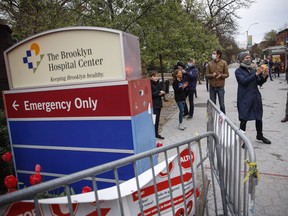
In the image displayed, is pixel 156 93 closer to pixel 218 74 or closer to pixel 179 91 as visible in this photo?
pixel 179 91

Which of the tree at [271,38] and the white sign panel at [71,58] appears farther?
the tree at [271,38]

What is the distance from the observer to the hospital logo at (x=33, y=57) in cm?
296

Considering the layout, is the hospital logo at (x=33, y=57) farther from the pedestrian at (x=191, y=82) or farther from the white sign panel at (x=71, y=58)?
the pedestrian at (x=191, y=82)

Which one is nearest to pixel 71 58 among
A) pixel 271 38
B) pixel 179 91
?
pixel 179 91

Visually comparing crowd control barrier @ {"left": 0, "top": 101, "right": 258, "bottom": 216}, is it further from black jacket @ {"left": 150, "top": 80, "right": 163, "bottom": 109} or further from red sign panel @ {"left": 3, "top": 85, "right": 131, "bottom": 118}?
black jacket @ {"left": 150, "top": 80, "right": 163, "bottom": 109}

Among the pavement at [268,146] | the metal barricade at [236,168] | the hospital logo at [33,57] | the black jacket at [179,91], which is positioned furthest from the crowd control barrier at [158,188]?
the black jacket at [179,91]

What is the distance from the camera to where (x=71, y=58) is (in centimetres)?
281

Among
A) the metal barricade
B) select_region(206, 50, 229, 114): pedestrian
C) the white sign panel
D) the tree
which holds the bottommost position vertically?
the metal barricade

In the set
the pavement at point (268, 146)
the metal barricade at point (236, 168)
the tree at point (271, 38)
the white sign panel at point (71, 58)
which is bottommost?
the pavement at point (268, 146)

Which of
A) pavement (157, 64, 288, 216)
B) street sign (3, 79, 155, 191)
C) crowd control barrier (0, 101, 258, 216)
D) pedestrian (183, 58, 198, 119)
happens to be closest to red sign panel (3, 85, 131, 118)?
street sign (3, 79, 155, 191)

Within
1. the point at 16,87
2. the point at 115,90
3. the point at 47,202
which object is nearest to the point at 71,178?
the point at 47,202

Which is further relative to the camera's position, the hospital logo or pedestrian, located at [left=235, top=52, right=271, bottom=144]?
pedestrian, located at [left=235, top=52, right=271, bottom=144]

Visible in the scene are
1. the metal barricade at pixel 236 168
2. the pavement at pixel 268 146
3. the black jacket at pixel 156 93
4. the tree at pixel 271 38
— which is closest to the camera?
the metal barricade at pixel 236 168

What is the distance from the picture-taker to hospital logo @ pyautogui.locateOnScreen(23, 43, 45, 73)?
2957 mm
